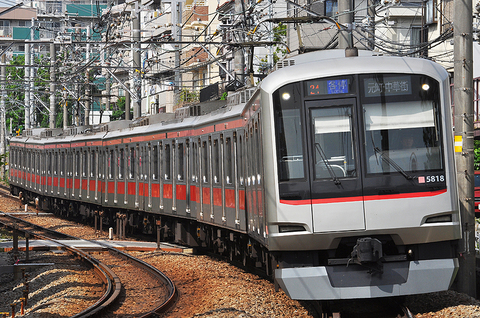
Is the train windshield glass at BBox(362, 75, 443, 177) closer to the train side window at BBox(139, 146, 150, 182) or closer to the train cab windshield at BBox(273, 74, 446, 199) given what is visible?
the train cab windshield at BBox(273, 74, 446, 199)

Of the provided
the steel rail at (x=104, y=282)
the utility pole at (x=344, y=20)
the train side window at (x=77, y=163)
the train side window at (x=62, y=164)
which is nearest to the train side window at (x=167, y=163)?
the steel rail at (x=104, y=282)

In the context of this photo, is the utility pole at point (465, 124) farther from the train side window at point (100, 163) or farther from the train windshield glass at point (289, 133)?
the train side window at point (100, 163)

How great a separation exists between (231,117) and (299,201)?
459 cm

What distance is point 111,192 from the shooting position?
2227cm

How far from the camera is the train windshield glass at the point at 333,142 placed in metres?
8.13

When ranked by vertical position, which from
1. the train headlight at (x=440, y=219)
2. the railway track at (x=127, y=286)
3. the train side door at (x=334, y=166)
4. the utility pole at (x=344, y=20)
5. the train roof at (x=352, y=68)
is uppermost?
the utility pole at (x=344, y=20)

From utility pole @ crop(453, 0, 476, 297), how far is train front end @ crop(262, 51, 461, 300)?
162cm

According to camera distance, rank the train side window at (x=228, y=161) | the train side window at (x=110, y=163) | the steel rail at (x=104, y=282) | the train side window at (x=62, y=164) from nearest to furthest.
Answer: the steel rail at (x=104, y=282)
the train side window at (x=228, y=161)
the train side window at (x=110, y=163)
the train side window at (x=62, y=164)

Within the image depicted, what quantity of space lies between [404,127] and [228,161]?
16.5ft

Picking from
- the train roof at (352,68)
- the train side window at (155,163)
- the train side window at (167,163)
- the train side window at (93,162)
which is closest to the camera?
the train roof at (352,68)

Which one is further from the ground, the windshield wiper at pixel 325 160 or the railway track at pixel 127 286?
the windshield wiper at pixel 325 160

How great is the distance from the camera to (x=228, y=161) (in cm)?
1279

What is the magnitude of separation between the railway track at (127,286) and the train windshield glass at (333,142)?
10.7 ft

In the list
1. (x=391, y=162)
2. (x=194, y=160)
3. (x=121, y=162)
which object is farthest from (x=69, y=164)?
(x=391, y=162)
